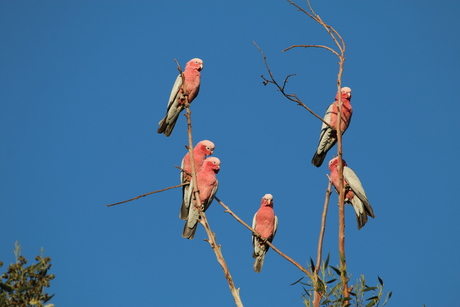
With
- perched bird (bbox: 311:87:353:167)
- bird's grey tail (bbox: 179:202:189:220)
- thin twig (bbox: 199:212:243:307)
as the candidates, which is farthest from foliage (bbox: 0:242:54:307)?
perched bird (bbox: 311:87:353:167)

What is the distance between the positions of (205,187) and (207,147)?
1.03 metres

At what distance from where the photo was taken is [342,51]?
5.38 metres

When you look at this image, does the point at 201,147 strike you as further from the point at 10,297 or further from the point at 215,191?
the point at 10,297

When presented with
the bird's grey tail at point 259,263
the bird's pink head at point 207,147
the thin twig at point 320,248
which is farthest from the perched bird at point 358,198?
the thin twig at point 320,248

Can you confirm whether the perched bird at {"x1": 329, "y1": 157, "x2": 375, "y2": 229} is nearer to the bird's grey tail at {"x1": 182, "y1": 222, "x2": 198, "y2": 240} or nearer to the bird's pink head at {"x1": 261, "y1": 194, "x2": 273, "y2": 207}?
the bird's pink head at {"x1": 261, "y1": 194, "x2": 273, "y2": 207}

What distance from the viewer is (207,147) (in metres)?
8.65

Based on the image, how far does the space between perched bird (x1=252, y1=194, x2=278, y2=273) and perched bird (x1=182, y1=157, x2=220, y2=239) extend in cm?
100

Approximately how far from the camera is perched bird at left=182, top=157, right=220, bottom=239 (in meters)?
7.78

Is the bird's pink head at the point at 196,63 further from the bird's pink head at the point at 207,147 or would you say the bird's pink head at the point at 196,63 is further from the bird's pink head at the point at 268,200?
the bird's pink head at the point at 268,200

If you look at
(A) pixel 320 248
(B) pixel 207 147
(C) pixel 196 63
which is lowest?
(A) pixel 320 248

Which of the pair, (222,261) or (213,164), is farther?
(213,164)

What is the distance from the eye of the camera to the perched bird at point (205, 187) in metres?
7.78

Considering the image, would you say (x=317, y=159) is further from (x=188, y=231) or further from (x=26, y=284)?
(x=26, y=284)

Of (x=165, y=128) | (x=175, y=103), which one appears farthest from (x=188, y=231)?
(x=175, y=103)
